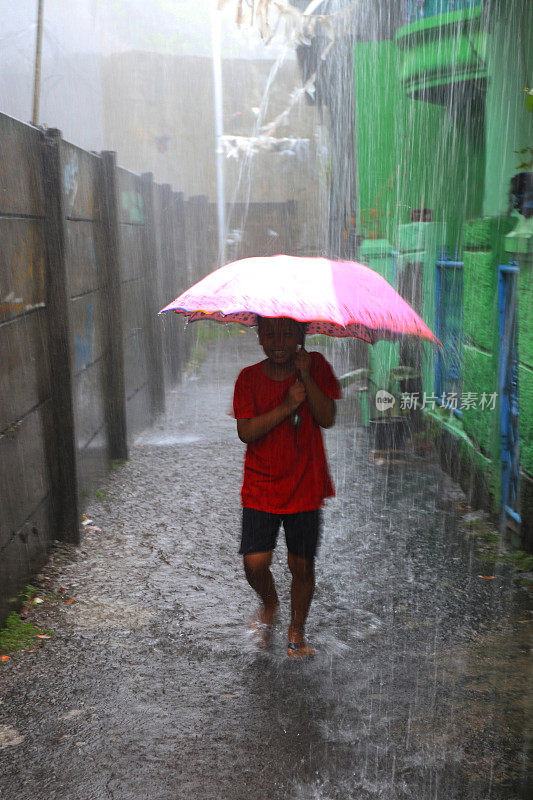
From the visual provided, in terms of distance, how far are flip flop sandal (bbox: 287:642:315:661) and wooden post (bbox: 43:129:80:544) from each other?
6.96 ft

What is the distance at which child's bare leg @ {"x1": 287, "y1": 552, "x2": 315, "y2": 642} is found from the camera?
3930mm

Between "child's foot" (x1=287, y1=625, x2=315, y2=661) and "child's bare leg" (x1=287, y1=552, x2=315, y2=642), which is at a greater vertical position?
"child's bare leg" (x1=287, y1=552, x2=315, y2=642)

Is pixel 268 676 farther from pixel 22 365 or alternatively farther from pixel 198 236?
pixel 198 236

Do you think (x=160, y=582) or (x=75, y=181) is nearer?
(x=160, y=582)

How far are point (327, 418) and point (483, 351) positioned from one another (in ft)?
10.2

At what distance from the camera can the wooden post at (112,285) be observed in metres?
7.61

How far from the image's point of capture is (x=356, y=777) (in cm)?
304

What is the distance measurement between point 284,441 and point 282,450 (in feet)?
0.13

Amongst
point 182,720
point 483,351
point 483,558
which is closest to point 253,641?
point 182,720

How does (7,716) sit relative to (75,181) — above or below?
below

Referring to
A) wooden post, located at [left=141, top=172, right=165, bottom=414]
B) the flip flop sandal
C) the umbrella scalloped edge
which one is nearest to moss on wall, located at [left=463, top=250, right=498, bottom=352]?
the umbrella scalloped edge

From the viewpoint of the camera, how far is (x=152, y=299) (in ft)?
34.8

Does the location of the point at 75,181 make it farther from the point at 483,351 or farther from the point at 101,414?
the point at 483,351

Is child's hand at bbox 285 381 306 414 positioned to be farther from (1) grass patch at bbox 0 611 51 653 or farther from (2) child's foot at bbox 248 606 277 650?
(1) grass patch at bbox 0 611 51 653
